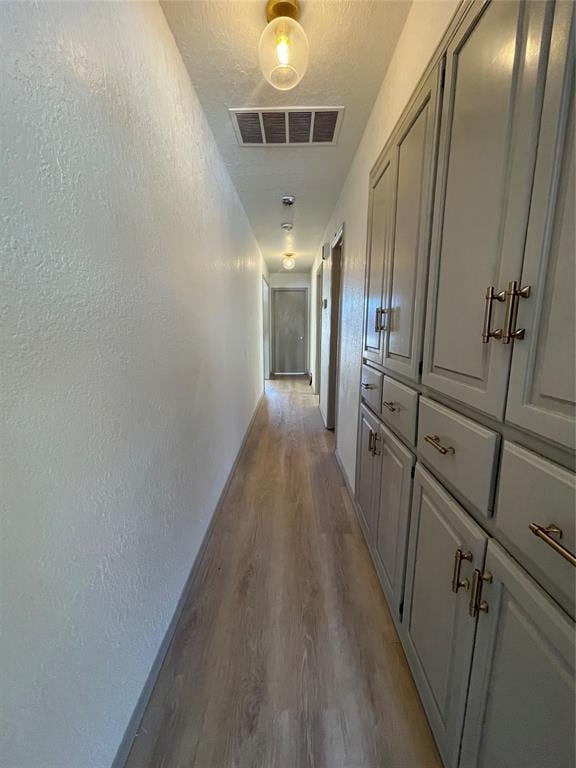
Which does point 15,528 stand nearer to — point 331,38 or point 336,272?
point 331,38

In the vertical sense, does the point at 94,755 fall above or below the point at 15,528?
below

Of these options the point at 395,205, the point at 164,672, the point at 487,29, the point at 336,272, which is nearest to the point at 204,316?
the point at 395,205

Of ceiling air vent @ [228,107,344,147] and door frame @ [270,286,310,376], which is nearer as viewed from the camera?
ceiling air vent @ [228,107,344,147]

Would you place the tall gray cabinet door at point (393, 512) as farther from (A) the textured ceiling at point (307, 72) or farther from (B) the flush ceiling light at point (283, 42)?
(A) the textured ceiling at point (307, 72)

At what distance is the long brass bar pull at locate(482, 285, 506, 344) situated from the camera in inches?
25.1

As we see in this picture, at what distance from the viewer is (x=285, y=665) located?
1126 mm

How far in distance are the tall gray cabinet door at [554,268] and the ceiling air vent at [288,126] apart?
158 cm

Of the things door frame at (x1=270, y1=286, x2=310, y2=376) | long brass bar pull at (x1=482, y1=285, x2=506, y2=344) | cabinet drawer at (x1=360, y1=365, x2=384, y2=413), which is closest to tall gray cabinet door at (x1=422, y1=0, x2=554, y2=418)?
long brass bar pull at (x1=482, y1=285, x2=506, y2=344)

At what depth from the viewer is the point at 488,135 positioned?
669 mm

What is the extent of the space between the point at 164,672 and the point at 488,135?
6.26 feet

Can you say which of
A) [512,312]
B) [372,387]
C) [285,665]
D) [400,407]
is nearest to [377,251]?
[372,387]

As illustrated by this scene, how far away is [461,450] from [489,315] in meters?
0.34

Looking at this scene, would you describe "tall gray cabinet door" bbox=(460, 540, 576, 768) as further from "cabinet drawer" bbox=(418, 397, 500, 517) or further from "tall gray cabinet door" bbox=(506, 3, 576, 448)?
"tall gray cabinet door" bbox=(506, 3, 576, 448)

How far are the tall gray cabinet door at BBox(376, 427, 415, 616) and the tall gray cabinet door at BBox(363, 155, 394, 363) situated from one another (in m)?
0.47
